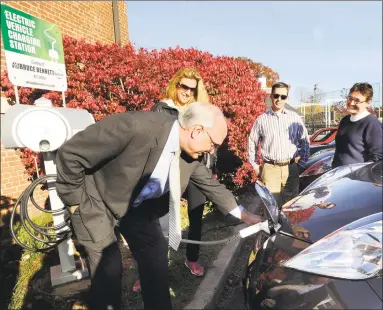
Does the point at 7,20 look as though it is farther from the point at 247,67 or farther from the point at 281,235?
the point at 247,67

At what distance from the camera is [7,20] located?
2.79m

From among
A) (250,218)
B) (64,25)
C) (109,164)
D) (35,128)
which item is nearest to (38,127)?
(35,128)

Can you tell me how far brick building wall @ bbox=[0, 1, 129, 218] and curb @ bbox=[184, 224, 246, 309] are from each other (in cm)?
343

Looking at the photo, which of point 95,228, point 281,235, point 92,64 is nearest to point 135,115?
point 95,228

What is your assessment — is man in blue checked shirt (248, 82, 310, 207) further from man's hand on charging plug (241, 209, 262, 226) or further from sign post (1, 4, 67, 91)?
sign post (1, 4, 67, 91)

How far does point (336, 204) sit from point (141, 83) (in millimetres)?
3587

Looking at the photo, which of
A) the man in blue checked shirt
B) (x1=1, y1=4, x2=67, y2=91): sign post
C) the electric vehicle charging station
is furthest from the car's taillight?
(x1=1, y1=4, x2=67, y2=91): sign post

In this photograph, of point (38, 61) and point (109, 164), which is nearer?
point (109, 164)

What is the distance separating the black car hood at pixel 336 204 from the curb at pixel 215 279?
1.02 meters

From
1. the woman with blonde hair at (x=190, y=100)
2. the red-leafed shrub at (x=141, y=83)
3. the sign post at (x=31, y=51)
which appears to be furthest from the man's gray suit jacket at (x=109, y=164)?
the red-leafed shrub at (x=141, y=83)

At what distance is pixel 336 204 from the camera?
1852mm

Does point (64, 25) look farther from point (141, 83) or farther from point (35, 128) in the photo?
point (35, 128)

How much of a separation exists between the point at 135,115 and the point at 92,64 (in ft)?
11.6

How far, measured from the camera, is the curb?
254 cm
